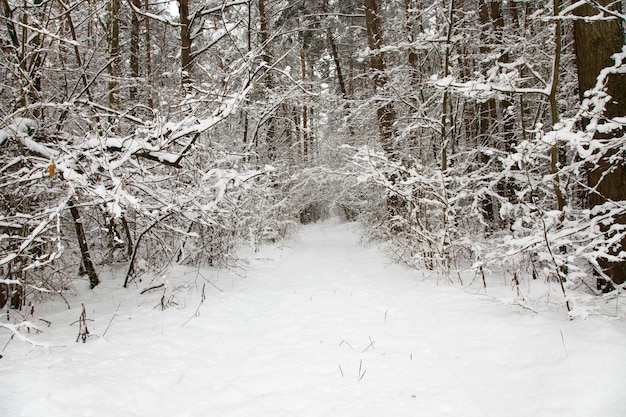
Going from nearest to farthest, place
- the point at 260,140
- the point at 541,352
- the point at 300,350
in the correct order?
the point at 541,352, the point at 300,350, the point at 260,140

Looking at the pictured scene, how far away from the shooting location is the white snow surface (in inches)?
83.7

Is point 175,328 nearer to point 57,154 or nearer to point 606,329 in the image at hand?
point 57,154

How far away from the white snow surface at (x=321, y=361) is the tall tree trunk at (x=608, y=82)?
1159mm

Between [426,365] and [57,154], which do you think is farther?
[57,154]

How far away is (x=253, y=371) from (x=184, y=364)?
0.60 m

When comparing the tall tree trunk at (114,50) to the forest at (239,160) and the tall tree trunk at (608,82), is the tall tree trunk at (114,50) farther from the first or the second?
the tall tree trunk at (608,82)

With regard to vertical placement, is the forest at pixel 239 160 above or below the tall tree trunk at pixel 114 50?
below

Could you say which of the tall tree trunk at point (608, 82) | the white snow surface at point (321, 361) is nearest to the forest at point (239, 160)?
the tall tree trunk at point (608, 82)

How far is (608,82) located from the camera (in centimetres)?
364

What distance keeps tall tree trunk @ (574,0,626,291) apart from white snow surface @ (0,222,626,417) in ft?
3.80

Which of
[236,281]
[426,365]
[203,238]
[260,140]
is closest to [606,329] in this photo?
[426,365]

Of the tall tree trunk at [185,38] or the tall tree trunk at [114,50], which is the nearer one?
the tall tree trunk at [114,50]

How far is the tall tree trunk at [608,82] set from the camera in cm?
356

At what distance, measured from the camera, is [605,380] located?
2.04 m
